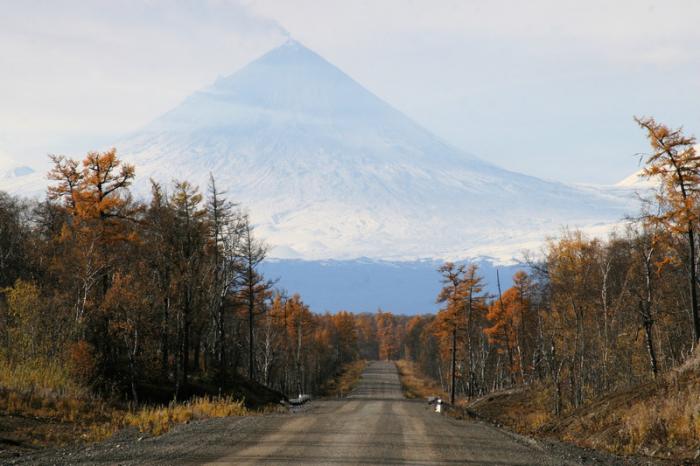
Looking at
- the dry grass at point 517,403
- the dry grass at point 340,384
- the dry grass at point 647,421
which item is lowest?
the dry grass at point 340,384

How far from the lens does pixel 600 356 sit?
39719 millimetres

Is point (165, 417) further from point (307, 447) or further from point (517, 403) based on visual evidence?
point (517, 403)

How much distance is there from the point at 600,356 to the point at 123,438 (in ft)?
113

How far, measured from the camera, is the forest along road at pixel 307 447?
1081 centimetres

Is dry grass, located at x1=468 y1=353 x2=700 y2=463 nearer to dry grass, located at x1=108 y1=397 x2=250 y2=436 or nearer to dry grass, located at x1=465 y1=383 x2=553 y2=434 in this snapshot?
dry grass, located at x1=108 y1=397 x2=250 y2=436

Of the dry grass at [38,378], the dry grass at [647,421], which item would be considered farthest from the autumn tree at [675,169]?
the dry grass at [38,378]

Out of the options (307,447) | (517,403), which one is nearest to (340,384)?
(517,403)

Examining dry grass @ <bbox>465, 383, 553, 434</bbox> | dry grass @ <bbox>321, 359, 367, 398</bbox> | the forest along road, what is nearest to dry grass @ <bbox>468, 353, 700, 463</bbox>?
the forest along road

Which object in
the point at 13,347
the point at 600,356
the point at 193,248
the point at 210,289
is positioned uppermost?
the point at 193,248

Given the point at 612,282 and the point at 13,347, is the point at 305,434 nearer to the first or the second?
the point at 13,347

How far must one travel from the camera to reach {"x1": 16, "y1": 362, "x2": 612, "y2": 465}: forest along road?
35.5 ft

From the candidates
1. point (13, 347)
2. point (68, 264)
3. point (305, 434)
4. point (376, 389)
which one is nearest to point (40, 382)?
point (13, 347)

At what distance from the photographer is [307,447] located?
1205 centimetres

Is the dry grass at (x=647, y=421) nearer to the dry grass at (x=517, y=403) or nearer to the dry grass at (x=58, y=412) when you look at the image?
the dry grass at (x=58, y=412)
